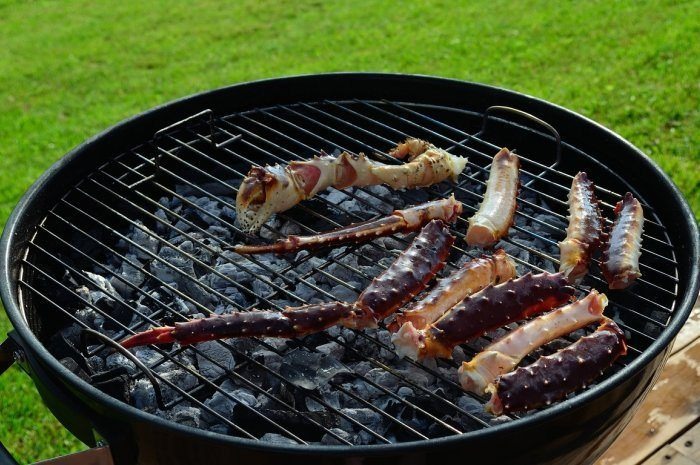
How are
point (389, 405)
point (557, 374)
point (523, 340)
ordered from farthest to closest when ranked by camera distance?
point (389, 405) < point (523, 340) < point (557, 374)

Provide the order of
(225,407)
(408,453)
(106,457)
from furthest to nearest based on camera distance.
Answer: (225,407)
(106,457)
(408,453)

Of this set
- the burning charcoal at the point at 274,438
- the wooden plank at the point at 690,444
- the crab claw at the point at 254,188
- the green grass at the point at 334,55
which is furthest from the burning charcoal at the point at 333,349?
the green grass at the point at 334,55

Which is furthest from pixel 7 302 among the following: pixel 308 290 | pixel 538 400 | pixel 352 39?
pixel 352 39

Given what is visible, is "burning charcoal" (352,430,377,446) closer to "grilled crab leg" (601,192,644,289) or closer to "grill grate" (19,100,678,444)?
"grill grate" (19,100,678,444)

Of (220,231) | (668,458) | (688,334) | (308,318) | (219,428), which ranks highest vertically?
(308,318)

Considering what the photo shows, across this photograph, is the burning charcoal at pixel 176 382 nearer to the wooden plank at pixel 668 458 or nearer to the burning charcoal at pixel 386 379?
the burning charcoal at pixel 386 379

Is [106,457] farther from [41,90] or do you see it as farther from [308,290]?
[41,90]

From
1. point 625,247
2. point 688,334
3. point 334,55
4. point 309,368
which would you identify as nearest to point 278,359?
point 309,368

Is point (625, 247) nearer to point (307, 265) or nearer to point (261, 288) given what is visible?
point (307, 265)
